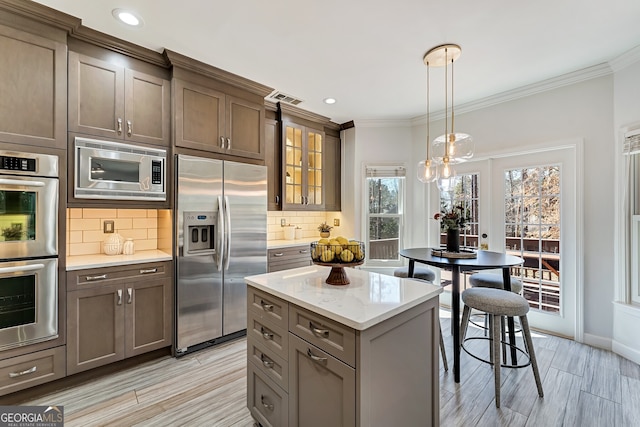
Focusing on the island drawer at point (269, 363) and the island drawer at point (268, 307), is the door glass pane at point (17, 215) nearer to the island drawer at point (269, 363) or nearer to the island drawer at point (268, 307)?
the island drawer at point (268, 307)

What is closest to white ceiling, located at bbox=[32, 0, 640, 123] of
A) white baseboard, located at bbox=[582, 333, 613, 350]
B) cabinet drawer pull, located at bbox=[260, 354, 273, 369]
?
cabinet drawer pull, located at bbox=[260, 354, 273, 369]

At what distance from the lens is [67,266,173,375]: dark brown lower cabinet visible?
2.19 m

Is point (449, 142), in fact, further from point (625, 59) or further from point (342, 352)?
point (342, 352)

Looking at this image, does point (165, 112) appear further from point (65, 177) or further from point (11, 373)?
point (11, 373)

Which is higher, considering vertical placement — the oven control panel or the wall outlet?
the oven control panel

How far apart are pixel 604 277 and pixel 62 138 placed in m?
4.95

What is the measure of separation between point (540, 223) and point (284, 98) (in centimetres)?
339

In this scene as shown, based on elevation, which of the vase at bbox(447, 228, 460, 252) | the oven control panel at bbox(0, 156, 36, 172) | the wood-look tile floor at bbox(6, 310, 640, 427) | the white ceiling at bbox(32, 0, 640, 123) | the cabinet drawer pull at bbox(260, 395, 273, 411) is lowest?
the wood-look tile floor at bbox(6, 310, 640, 427)

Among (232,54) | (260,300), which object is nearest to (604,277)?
(260,300)

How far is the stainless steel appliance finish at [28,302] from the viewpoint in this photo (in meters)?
1.91

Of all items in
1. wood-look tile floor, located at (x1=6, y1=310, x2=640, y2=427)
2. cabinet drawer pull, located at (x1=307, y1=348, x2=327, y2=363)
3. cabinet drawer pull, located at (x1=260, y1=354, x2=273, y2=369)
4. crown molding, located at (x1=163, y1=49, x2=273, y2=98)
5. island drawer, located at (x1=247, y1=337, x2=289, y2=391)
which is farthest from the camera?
crown molding, located at (x1=163, y1=49, x2=273, y2=98)

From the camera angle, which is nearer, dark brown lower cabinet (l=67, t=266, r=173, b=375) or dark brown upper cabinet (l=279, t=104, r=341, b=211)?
dark brown lower cabinet (l=67, t=266, r=173, b=375)

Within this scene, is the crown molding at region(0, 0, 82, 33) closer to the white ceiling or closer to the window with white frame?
the white ceiling

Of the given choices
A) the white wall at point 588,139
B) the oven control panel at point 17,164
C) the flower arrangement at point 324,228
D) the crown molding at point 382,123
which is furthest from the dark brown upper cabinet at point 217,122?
the white wall at point 588,139
